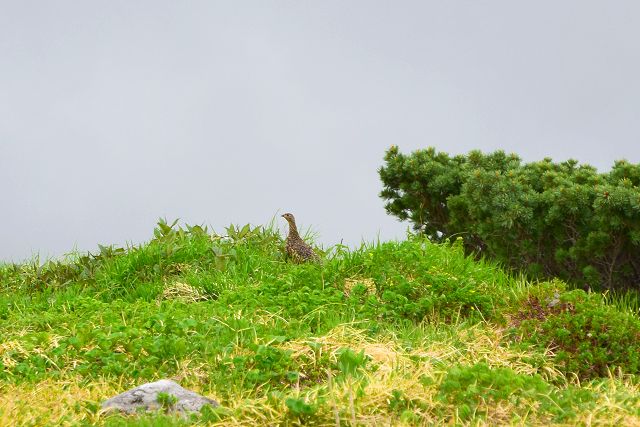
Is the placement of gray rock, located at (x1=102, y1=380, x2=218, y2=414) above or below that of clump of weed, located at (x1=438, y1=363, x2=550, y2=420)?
above

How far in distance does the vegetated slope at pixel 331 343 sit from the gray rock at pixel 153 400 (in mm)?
137

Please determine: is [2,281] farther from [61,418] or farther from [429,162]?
[61,418]

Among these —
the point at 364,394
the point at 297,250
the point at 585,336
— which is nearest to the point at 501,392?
the point at 364,394

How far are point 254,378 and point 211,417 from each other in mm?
949

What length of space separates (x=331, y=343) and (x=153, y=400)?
6.56ft

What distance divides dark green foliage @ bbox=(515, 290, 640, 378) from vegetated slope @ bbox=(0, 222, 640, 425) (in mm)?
17

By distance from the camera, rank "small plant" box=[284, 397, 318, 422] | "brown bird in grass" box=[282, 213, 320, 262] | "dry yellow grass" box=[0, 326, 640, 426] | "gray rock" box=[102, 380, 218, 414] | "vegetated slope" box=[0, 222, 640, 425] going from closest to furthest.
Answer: "small plant" box=[284, 397, 318, 422] → "dry yellow grass" box=[0, 326, 640, 426] → "vegetated slope" box=[0, 222, 640, 425] → "gray rock" box=[102, 380, 218, 414] → "brown bird in grass" box=[282, 213, 320, 262]

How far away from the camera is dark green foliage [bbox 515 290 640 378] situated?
7.59m

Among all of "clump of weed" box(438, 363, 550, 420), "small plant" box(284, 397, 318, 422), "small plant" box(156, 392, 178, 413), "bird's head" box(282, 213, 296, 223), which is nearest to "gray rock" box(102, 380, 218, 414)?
"small plant" box(156, 392, 178, 413)

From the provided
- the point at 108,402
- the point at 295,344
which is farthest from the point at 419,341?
the point at 108,402

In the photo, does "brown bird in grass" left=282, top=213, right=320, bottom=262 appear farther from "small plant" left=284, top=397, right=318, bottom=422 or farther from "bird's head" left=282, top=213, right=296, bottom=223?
"small plant" left=284, top=397, right=318, bottom=422

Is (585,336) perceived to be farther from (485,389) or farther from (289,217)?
(289,217)

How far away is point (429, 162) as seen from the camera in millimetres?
13477

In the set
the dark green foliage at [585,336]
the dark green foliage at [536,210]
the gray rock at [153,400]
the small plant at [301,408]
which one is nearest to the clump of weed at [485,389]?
the small plant at [301,408]
